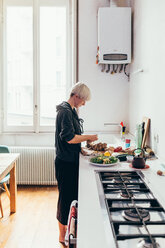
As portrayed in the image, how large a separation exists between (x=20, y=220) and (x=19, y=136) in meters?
1.47

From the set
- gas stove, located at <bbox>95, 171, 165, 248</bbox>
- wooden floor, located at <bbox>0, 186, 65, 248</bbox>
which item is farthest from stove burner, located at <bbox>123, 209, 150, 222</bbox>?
wooden floor, located at <bbox>0, 186, 65, 248</bbox>

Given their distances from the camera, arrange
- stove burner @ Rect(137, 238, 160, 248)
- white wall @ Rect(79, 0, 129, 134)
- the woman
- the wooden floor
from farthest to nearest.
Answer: white wall @ Rect(79, 0, 129, 134) < the wooden floor < the woman < stove burner @ Rect(137, 238, 160, 248)

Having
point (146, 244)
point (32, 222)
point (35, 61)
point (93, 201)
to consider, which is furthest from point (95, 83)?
point (146, 244)

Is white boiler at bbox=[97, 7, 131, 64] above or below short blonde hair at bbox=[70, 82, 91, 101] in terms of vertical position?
above

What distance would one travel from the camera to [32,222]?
9.68 feet

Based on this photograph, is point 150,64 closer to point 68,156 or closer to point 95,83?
point 68,156

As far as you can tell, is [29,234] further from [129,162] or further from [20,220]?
[129,162]

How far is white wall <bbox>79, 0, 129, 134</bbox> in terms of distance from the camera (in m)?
3.90

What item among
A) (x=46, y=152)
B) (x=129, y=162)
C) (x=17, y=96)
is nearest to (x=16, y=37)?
(x=17, y=96)

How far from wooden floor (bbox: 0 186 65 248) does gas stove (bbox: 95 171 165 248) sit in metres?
Answer: 1.30

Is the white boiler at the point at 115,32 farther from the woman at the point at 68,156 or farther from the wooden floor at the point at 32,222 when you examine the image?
the wooden floor at the point at 32,222

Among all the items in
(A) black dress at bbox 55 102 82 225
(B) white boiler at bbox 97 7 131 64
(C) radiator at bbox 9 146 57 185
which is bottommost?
(C) radiator at bbox 9 146 57 185

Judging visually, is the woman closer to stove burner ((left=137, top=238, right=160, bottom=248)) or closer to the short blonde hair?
the short blonde hair

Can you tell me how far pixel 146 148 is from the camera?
8.31 ft
